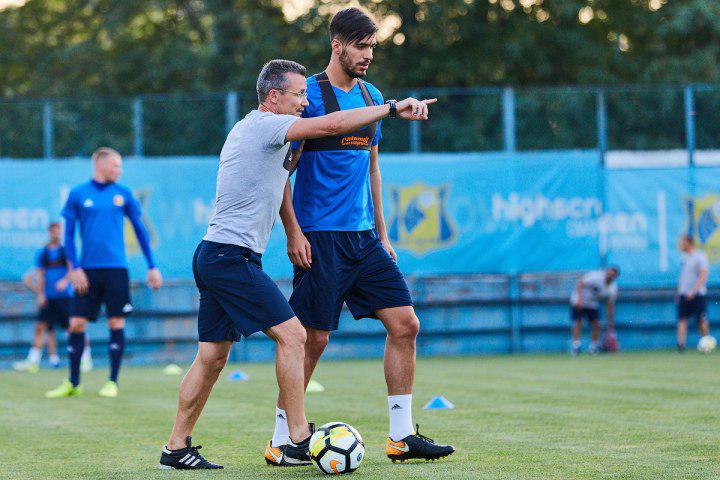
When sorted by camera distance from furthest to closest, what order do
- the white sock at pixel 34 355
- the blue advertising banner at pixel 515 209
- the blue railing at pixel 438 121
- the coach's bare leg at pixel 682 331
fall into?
the blue railing at pixel 438 121, the coach's bare leg at pixel 682 331, the blue advertising banner at pixel 515 209, the white sock at pixel 34 355

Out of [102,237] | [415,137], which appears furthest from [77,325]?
[415,137]

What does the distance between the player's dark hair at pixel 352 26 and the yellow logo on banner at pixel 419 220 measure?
42.3 ft

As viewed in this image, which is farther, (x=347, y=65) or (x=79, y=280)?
(x=79, y=280)

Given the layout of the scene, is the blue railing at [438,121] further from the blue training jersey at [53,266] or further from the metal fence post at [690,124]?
the blue training jersey at [53,266]

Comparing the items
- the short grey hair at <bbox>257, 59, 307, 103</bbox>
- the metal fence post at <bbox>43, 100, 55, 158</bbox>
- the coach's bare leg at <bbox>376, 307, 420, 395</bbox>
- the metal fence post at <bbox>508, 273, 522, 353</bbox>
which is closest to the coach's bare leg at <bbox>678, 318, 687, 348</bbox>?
the metal fence post at <bbox>508, 273, 522, 353</bbox>

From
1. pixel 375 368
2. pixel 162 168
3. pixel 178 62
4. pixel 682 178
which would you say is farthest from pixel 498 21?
pixel 375 368

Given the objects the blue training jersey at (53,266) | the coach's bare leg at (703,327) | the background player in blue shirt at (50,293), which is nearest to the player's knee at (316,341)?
the background player in blue shirt at (50,293)

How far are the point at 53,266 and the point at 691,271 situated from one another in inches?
363

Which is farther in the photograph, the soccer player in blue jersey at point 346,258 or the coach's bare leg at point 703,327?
the coach's bare leg at point 703,327

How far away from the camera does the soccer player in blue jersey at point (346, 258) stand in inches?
261

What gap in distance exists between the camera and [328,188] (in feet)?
21.9

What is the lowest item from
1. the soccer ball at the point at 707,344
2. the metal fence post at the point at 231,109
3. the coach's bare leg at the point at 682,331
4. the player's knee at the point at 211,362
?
the soccer ball at the point at 707,344

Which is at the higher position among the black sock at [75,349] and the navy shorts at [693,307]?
the black sock at [75,349]

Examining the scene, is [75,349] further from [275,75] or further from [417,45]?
[417,45]
